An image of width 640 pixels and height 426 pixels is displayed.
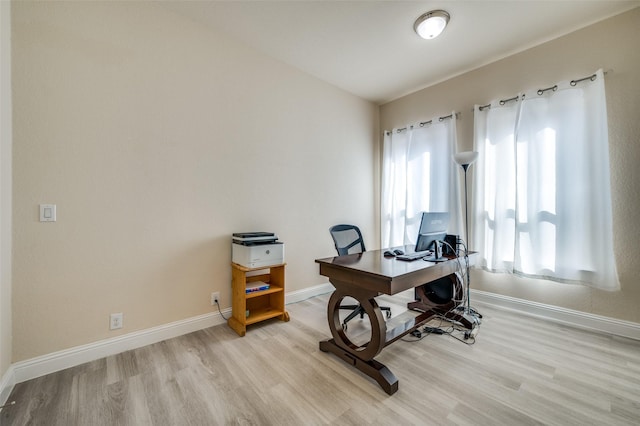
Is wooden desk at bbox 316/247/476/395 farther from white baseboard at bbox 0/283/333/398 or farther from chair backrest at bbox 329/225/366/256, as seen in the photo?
white baseboard at bbox 0/283/333/398

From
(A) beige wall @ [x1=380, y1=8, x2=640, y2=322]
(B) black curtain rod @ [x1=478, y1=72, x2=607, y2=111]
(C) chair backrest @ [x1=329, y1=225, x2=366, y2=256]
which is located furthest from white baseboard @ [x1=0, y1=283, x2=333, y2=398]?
(B) black curtain rod @ [x1=478, y1=72, x2=607, y2=111]

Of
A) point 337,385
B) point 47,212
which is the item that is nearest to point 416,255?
point 337,385

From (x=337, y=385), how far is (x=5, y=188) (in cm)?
232

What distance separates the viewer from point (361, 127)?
12.6ft

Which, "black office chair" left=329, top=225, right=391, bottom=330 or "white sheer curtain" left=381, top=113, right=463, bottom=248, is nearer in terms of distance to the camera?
"black office chair" left=329, top=225, right=391, bottom=330

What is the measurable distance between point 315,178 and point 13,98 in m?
2.50

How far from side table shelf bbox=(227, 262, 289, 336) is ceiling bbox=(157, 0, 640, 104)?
2.23 m

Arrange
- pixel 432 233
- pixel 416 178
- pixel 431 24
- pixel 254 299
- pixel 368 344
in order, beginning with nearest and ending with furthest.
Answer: pixel 368 344, pixel 432 233, pixel 431 24, pixel 254 299, pixel 416 178

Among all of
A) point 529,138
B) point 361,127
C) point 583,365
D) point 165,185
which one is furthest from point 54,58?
point 583,365

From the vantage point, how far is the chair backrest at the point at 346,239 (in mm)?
2553

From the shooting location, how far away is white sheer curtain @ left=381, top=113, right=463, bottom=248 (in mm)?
3148

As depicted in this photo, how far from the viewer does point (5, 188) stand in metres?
1.51

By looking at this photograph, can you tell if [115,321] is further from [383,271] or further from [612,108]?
[612,108]

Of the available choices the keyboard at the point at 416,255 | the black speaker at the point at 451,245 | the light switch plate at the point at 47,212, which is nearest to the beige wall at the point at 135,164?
the light switch plate at the point at 47,212
